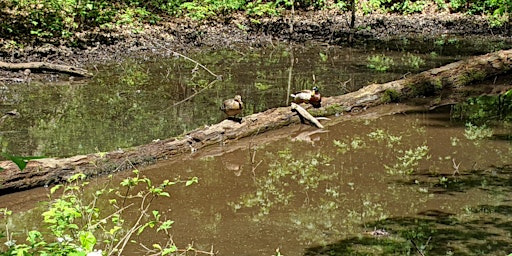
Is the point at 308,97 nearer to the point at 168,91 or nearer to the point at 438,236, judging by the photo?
the point at 168,91

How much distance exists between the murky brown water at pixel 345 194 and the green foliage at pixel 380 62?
5.91 metres

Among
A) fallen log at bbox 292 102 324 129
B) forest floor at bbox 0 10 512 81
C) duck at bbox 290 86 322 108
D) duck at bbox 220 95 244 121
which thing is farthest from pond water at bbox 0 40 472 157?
fallen log at bbox 292 102 324 129

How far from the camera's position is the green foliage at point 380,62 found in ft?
54.2

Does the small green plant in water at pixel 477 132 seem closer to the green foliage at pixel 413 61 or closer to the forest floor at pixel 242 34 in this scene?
the green foliage at pixel 413 61

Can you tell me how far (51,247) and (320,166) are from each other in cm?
598

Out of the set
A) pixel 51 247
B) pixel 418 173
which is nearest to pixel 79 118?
pixel 418 173

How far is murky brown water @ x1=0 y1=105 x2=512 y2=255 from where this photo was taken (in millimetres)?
6207

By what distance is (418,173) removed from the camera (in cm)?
830

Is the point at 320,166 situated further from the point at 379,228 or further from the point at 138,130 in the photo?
the point at 138,130

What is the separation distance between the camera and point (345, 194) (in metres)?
7.59

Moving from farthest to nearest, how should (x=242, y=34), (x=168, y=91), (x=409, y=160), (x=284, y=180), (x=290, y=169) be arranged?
(x=242, y=34) → (x=168, y=91) → (x=409, y=160) → (x=290, y=169) → (x=284, y=180)

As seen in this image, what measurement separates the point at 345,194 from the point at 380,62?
10475 millimetres

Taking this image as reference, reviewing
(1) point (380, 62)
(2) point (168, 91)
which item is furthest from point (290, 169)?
(1) point (380, 62)

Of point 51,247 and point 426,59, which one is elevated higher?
point 51,247
